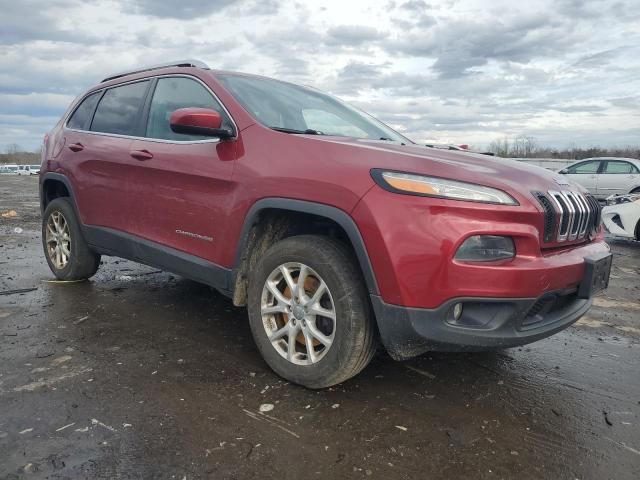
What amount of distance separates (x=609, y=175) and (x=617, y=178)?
23cm

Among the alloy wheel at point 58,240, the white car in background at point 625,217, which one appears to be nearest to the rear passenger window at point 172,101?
the alloy wheel at point 58,240

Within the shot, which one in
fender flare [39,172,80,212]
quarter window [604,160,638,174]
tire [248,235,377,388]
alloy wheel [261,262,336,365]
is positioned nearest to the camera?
tire [248,235,377,388]

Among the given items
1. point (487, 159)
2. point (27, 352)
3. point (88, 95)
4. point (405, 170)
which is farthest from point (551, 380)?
point (88, 95)

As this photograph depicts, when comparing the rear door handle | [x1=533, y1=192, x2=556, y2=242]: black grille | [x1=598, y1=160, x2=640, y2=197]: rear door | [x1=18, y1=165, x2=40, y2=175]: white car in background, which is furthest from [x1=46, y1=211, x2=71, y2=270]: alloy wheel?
[x1=18, y1=165, x2=40, y2=175]: white car in background

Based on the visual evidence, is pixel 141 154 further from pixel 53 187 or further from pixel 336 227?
pixel 53 187

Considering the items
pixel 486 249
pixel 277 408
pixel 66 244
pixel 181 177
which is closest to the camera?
pixel 486 249

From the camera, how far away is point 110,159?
4.21m

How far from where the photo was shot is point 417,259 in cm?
245

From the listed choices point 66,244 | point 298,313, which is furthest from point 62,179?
point 298,313

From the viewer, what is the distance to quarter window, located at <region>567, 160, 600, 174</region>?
15.6 meters

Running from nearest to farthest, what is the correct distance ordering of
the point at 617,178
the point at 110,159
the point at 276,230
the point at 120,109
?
the point at 276,230, the point at 110,159, the point at 120,109, the point at 617,178

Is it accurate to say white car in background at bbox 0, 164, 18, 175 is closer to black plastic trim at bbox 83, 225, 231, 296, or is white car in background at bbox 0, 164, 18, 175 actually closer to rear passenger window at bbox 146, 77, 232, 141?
black plastic trim at bbox 83, 225, 231, 296

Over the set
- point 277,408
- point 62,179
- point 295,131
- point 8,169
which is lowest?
point 8,169

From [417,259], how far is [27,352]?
2.59 meters
